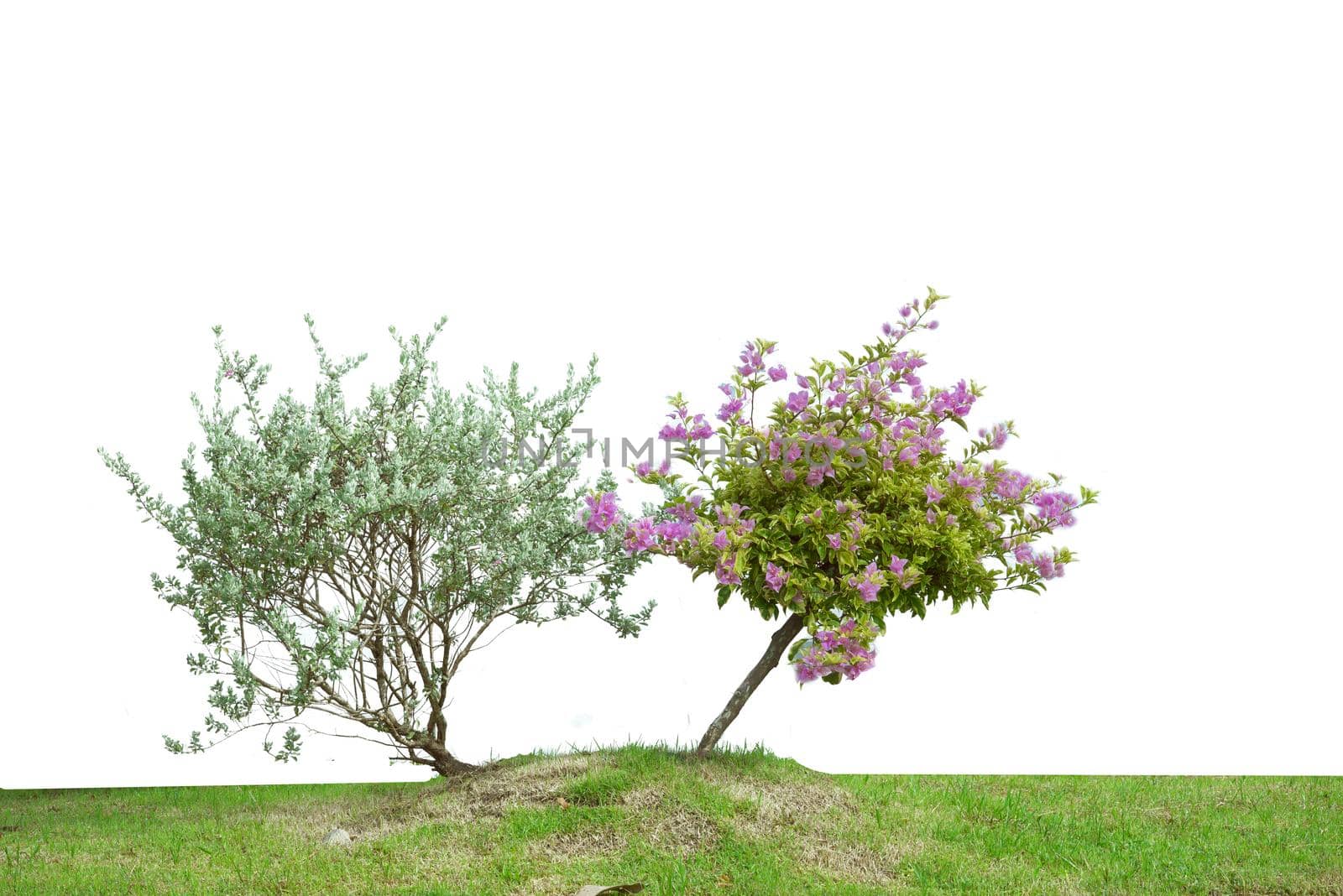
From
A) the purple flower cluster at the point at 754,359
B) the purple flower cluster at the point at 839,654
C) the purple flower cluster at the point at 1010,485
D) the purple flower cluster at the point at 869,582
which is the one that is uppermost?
the purple flower cluster at the point at 754,359

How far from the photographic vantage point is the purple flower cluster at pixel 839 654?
577 centimetres

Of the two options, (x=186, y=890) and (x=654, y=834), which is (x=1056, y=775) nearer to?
(x=654, y=834)

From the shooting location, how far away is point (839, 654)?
5.80m

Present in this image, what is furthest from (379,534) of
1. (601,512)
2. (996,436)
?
(996,436)

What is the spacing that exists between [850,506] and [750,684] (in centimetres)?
122

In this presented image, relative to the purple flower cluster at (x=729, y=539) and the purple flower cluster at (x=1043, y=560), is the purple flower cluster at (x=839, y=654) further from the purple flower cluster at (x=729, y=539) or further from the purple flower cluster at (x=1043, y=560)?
the purple flower cluster at (x=1043, y=560)

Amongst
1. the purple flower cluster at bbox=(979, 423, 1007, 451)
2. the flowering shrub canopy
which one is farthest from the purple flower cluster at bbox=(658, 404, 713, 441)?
the purple flower cluster at bbox=(979, 423, 1007, 451)

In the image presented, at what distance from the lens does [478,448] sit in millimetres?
6438

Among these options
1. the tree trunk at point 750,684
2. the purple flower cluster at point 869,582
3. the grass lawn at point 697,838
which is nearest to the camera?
the grass lawn at point 697,838

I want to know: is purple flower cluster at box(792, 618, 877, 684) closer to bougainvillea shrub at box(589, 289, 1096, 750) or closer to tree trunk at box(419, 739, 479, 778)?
bougainvillea shrub at box(589, 289, 1096, 750)

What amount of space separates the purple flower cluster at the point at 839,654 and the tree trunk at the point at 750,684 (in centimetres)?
42

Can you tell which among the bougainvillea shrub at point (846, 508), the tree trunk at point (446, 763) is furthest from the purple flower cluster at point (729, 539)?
the tree trunk at point (446, 763)

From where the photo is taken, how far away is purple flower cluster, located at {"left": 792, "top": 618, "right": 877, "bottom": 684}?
5.77m

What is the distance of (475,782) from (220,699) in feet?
4.92
